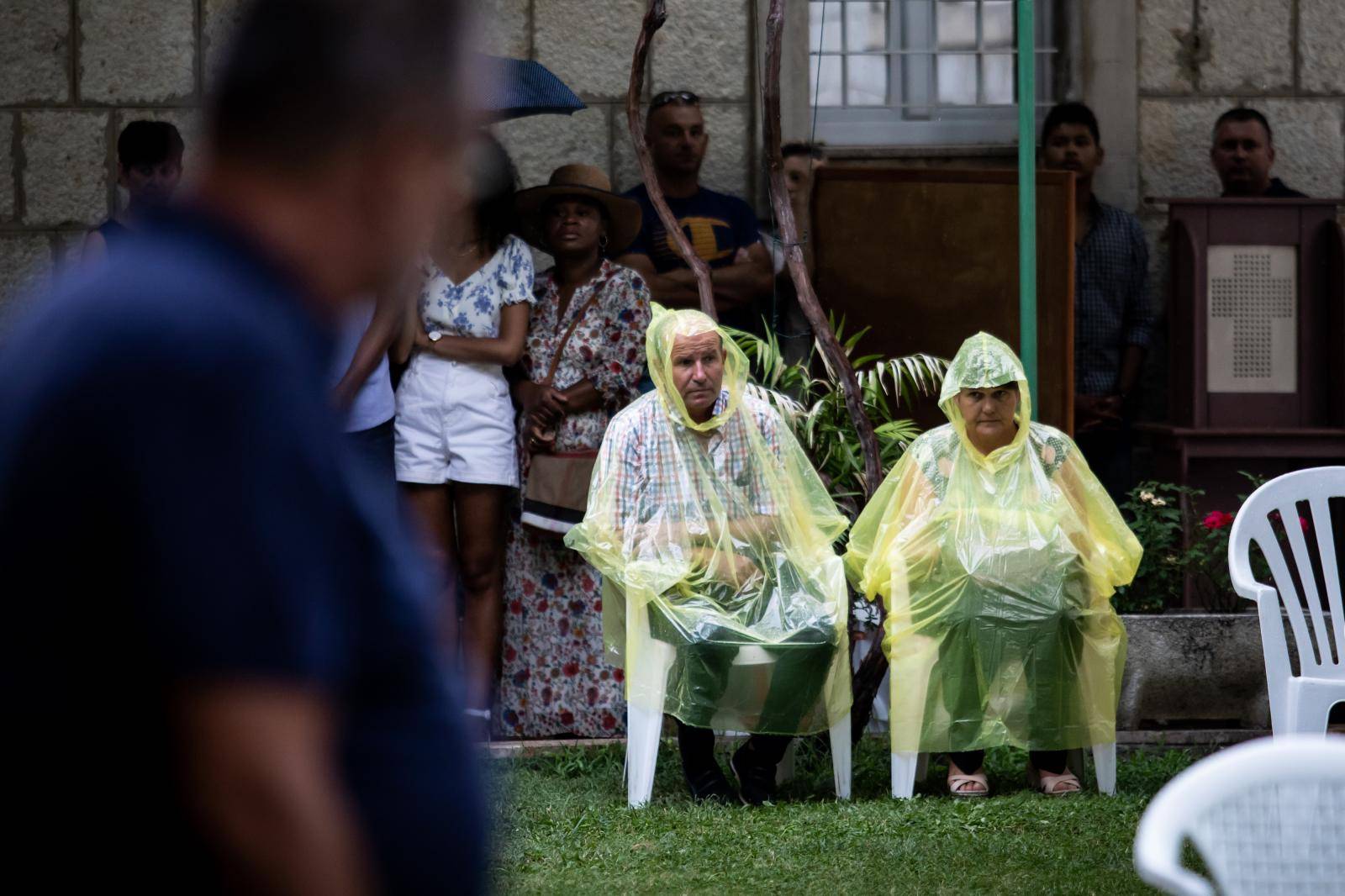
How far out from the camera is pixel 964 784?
17.4 ft

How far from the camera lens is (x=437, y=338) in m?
5.96

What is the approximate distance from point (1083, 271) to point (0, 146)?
4227 millimetres

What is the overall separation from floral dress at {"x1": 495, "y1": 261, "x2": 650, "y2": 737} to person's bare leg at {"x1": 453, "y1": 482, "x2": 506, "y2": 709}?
0.10 metres

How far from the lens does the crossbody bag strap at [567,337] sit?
6105 mm

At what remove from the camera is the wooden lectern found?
260 inches

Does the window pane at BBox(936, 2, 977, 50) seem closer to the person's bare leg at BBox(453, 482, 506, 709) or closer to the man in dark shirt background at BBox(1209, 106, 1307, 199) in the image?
the man in dark shirt background at BBox(1209, 106, 1307, 199)

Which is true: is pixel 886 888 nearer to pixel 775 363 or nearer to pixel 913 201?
pixel 775 363

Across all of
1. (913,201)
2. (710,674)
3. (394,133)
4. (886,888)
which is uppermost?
(913,201)

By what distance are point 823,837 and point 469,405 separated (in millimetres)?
2000

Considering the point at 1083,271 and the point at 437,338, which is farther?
the point at 1083,271

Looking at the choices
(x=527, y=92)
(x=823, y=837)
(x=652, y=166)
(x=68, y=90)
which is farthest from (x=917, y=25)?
(x=823, y=837)

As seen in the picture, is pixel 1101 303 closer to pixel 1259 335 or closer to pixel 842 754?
pixel 1259 335

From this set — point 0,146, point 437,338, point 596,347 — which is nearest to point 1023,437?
point 596,347

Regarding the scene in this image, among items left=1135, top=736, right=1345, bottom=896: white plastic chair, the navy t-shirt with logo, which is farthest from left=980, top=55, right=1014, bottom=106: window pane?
left=1135, top=736, right=1345, bottom=896: white plastic chair
